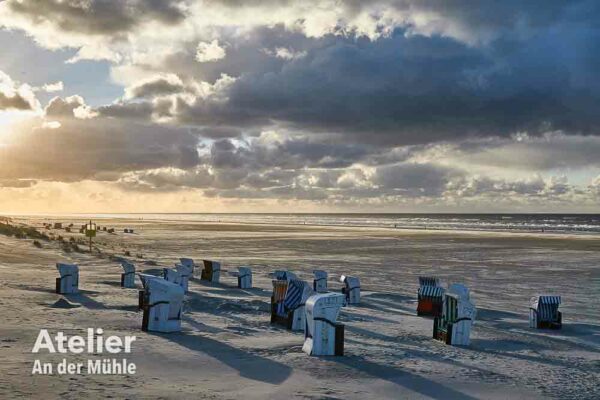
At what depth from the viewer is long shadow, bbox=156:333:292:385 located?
1066cm

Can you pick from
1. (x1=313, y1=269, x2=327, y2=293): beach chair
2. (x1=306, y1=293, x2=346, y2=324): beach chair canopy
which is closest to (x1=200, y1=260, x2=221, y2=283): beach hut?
(x1=313, y1=269, x2=327, y2=293): beach chair

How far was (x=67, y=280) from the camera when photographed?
2011 centimetres

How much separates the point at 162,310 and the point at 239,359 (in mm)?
3268

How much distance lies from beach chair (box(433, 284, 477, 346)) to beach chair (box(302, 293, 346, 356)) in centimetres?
310

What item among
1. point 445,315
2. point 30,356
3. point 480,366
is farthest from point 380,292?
point 30,356

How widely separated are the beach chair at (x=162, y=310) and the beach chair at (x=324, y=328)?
3534 millimetres

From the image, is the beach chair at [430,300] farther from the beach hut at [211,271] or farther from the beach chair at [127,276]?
the beach chair at [127,276]

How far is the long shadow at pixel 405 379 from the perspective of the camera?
32.4 ft

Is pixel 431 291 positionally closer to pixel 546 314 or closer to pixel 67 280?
pixel 546 314

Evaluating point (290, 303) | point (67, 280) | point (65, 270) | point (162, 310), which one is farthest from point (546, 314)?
point (65, 270)

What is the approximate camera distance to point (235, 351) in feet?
41.1

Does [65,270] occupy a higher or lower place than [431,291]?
higher

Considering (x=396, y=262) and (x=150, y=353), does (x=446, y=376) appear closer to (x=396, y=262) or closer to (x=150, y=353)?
(x=150, y=353)

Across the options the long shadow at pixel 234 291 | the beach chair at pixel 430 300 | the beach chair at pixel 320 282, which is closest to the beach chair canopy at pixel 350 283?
the beach chair at pixel 320 282
